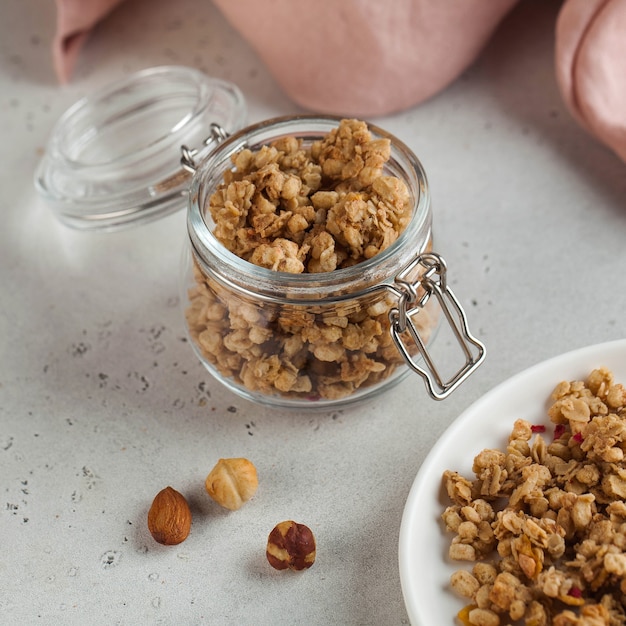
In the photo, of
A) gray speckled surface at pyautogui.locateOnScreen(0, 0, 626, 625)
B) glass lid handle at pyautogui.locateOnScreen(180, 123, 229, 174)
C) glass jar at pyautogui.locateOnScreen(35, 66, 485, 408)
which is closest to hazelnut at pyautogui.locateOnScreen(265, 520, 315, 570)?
gray speckled surface at pyautogui.locateOnScreen(0, 0, 626, 625)

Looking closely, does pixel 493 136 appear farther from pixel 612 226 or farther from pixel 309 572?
pixel 309 572

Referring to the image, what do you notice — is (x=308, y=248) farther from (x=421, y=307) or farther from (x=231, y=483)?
(x=231, y=483)

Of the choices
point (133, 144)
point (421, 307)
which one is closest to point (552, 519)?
point (421, 307)

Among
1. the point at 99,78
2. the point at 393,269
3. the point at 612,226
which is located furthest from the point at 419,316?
the point at 99,78

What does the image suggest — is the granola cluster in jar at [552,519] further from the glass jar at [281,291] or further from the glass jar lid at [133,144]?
the glass jar lid at [133,144]

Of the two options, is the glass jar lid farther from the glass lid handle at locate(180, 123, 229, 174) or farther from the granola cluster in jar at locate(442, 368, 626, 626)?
the granola cluster in jar at locate(442, 368, 626, 626)

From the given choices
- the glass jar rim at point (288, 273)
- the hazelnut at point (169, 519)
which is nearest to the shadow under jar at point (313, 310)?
the glass jar rim at point (288, 273)
